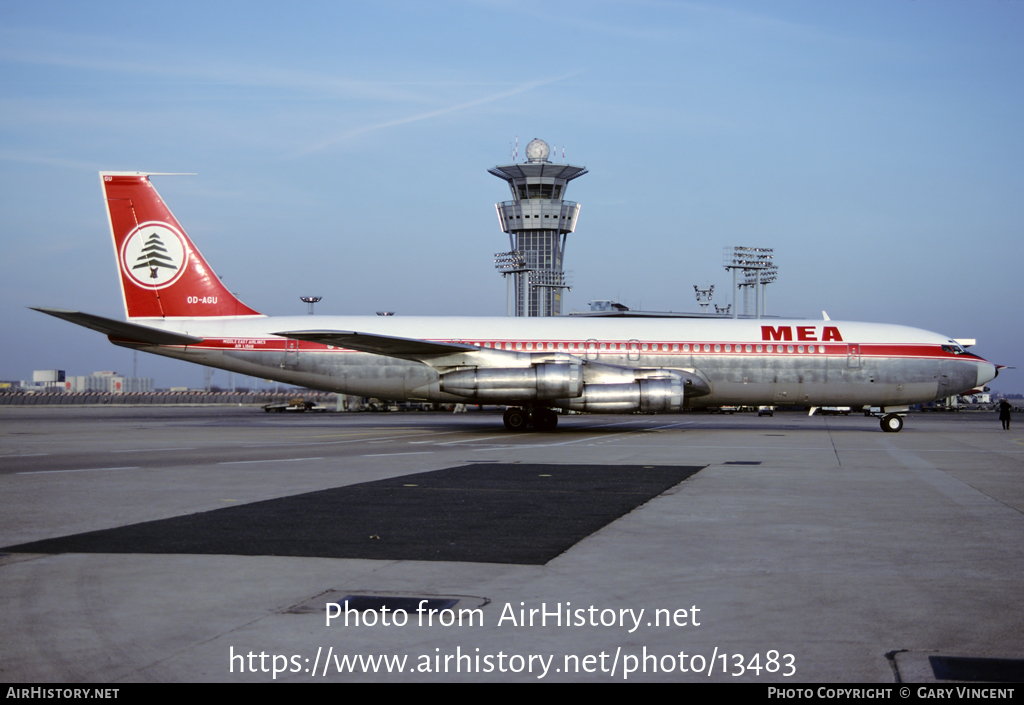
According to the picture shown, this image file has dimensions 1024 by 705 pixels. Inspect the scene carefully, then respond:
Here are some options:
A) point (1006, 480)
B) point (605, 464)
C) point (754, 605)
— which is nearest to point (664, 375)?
point (605, 464)

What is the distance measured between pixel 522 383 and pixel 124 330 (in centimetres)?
1426

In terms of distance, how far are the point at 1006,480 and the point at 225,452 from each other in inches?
655

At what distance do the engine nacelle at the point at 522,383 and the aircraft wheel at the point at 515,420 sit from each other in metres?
2.36

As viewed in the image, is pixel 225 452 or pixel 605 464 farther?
pixel 225 452

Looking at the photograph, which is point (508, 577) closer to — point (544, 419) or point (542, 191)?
point (544, 419)

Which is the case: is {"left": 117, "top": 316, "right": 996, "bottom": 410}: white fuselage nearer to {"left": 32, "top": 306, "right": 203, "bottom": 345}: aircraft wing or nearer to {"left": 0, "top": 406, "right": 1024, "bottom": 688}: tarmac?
{"left": 32, "top": 306, "right": 203, "bottom": 345}: aircraft wing

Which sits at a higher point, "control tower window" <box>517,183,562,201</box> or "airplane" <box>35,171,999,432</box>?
"control tower window" <box>517,183,562,201</box>

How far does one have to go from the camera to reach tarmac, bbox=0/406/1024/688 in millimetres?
4699

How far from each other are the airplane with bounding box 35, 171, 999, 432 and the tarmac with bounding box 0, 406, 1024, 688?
1568 cm

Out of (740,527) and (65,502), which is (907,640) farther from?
(65,502)

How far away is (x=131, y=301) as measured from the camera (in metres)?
32.6

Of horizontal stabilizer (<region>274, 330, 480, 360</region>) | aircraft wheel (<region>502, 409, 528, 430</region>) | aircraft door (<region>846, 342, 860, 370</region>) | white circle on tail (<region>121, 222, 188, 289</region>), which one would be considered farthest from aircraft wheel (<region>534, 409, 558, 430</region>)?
white circle on tail (<region>121, 222, 188, 289</region>)

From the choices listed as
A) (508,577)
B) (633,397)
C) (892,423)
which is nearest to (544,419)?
(633,397)

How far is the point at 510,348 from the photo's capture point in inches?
1209
